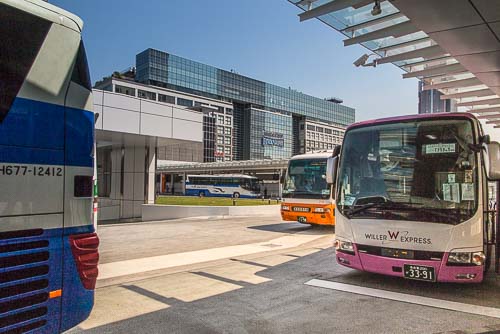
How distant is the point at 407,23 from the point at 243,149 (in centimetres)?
10764

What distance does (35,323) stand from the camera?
Result: 2.93 metres

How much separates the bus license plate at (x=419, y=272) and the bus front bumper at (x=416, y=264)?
42 mm

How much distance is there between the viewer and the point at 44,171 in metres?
2.96

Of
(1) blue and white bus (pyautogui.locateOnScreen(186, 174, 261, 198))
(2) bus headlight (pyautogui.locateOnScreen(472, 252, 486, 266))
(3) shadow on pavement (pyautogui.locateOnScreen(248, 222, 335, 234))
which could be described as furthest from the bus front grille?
(1) blue and white bus (pyautogui.locateOnScreen(186, 174, 261, 198))

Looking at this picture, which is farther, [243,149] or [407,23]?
[243,149]

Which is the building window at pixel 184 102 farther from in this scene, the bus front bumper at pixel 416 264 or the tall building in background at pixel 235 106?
the bus front bumper at pixel 416 264

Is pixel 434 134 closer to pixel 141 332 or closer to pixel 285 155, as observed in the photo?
pixel 141 332

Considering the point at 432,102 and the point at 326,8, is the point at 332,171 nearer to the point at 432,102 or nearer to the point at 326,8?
the point at 326,8

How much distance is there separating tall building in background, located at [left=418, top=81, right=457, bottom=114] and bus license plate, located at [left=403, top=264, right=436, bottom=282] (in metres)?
10.2

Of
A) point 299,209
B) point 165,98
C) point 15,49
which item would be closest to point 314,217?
point 299,209

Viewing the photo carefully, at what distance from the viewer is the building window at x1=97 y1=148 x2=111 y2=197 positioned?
24812 millimetres

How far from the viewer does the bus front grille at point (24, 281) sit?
2717 mm

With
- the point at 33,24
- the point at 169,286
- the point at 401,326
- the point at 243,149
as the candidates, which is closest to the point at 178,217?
the point at 169,286

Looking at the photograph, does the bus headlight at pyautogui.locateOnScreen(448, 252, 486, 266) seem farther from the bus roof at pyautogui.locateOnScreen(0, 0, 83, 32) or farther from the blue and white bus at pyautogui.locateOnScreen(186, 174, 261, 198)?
the blue and white bus at pyautogui.locateOnScreen(186, 174, 261, 198)
